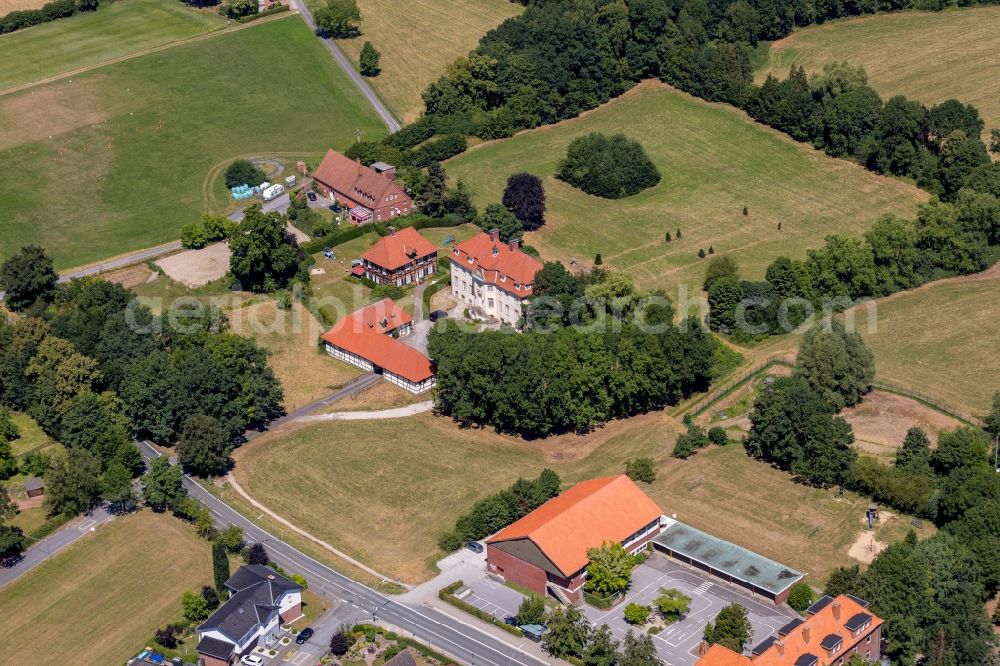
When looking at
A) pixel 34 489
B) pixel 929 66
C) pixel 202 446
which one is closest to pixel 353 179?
pixel 202 446

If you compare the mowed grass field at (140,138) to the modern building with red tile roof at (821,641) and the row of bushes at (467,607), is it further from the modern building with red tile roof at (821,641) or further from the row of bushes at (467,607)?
the modern building with red tile roof at (821,641)

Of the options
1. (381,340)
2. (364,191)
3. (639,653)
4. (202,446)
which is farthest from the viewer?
(364,191)

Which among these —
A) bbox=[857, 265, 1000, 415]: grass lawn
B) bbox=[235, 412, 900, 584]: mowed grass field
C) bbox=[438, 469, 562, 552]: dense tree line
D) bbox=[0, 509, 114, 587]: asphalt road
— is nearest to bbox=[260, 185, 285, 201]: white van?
bbox=[235, 412, 900, 584]: mowed grass field

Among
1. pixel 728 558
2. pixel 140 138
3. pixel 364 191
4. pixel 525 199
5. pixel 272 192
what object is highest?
pixel 140 138

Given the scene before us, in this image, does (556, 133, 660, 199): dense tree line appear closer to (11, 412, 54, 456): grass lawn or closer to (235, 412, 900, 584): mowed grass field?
(235, 412, 900, 584): mowed grass field

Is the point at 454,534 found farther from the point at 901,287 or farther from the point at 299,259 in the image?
the point at 901,287

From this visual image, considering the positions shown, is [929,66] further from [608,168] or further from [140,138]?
[140,138]
